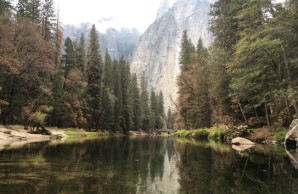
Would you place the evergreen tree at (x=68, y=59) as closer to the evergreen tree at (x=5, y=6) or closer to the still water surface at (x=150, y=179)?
the evergreen tree at (x=5, y=6)

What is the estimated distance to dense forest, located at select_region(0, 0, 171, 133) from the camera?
38375mm

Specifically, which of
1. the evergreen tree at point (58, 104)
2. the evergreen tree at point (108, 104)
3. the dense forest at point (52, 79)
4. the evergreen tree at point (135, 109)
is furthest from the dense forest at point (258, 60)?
the evergreen tree at point (135, 109)

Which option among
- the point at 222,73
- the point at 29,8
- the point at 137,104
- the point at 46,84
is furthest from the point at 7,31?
the point at 137,104

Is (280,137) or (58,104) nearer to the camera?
(280,137)

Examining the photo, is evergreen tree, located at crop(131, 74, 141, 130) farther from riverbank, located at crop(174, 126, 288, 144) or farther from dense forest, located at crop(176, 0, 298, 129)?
riverbank, located at crop(174, 126, 288, 144)

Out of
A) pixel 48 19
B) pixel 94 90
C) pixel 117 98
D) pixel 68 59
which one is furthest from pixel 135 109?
pixel 48 19

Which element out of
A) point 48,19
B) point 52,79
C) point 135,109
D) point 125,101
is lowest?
point 135,109

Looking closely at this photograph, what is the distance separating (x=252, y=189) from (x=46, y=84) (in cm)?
4371

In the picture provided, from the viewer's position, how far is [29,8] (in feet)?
173

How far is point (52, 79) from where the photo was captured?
52906 mm

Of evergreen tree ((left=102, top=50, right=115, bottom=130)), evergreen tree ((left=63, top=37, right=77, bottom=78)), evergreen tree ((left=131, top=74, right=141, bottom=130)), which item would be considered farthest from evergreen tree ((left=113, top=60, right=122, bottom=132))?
evergreen tree ((left=63, top=37, right=77, bottom=78))

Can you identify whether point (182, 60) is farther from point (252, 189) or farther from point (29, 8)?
point (252, 189)

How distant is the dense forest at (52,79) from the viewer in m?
38.4

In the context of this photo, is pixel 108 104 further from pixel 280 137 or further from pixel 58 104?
pixel 280 137
